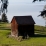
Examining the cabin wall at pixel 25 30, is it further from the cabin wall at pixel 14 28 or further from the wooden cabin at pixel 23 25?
the cabin wall at pixel 14 28

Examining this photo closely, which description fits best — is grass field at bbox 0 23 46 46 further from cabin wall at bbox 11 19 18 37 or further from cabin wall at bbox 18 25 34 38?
cabin wall at bbox 18 25 34 38

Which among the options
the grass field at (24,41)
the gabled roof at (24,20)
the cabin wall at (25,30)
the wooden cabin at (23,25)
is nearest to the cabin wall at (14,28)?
the wooden cabin at (23,25)

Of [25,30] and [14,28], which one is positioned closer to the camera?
[25,30]

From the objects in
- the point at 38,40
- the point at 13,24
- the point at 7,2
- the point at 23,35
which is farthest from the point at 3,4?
the point at 13,24

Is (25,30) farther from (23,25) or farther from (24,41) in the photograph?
(24,41)

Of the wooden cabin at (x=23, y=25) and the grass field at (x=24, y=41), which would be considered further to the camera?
Result: the wooden cabin at (x=23, y=25)

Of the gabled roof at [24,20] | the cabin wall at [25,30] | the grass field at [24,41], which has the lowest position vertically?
the grass field at [24,41]

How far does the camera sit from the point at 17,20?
5281 cm

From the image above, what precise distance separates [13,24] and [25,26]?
4.03 m

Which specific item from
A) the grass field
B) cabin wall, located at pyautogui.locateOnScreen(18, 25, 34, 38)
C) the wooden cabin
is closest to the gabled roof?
the wooden cabin

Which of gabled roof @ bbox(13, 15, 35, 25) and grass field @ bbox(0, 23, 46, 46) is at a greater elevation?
gabled roof @ bbox(13, 15, 35, 25)

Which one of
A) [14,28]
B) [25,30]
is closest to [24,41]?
[25,30]

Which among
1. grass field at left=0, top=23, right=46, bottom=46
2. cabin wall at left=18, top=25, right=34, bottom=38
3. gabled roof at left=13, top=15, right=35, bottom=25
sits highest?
gabled roof at left=13, top=15, right=35, bottom=25

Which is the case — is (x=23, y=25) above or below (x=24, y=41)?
above
